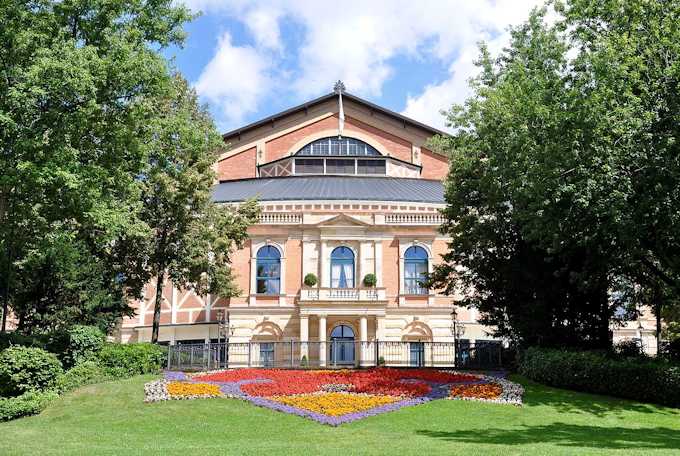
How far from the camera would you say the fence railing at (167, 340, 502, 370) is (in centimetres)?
2958

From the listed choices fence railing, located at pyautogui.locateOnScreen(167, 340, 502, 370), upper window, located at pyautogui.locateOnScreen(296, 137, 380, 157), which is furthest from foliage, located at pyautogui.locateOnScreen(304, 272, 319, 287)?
upper window, located at pyautogui.locateOnScreen(296, 137, 380, 157)

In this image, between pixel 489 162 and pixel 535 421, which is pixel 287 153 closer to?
pixel 489 162

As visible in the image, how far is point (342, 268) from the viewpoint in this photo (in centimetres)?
4138

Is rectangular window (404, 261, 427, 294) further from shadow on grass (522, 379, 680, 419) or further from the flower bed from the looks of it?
shadow on grass (522, 379, 680, 419)

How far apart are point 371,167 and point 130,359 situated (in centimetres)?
3144

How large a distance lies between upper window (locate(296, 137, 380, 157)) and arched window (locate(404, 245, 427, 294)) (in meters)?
18.7

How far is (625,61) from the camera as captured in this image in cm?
1950

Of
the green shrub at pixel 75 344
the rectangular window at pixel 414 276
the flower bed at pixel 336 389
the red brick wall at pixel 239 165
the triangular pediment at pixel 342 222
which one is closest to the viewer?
the flower bed at pixel 336 389

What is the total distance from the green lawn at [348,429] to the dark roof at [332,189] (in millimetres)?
23982

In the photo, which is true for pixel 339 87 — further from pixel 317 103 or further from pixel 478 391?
pixel 478 391

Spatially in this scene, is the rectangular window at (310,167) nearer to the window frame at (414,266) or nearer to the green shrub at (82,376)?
the window frame at (414,266)

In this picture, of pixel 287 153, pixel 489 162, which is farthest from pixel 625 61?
pixel 287 153

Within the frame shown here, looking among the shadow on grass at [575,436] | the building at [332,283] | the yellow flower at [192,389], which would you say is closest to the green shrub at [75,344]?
the yellow flower at [192,389]

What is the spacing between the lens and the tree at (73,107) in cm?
2012
